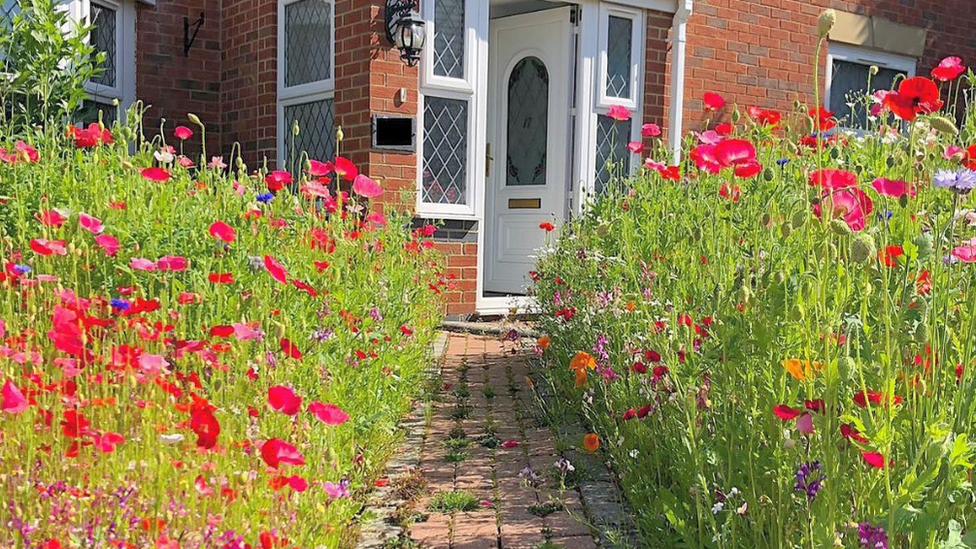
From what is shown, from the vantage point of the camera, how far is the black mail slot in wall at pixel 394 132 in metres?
5.71

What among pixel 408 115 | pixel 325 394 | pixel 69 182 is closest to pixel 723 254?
pixel 325 394

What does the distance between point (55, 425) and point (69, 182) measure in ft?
5.86

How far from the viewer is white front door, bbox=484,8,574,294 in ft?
21.9

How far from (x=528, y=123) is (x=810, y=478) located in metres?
5.75

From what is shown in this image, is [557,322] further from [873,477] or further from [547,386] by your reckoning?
[873,477]

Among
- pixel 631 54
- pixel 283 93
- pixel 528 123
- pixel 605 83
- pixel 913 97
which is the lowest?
pixel 913 97

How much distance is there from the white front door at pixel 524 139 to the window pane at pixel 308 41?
1.62m

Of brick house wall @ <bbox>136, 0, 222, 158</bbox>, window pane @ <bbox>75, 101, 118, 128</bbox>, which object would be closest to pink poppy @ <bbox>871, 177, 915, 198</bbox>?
window pane @ <bbox>75, 101, 118, 128</bbox>

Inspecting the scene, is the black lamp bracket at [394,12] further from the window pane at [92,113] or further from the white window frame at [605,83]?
the window pane at [92,113]

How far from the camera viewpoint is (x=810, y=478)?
1.57 metres

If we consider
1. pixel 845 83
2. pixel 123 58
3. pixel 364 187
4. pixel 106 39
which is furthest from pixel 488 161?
pixel 364 187

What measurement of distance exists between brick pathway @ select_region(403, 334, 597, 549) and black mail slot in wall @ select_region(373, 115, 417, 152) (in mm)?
2064

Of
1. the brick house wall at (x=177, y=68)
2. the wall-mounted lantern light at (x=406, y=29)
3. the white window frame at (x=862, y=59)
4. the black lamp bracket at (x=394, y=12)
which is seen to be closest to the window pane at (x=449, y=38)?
the wall-mounted lantern light at (x=406, y=29)

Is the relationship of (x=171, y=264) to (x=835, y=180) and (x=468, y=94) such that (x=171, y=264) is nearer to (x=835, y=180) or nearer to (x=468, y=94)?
(x=835, y=180)
